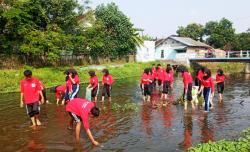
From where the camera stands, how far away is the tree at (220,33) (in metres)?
81.0

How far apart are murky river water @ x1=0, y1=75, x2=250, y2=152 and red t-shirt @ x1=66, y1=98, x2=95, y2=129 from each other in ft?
3.00

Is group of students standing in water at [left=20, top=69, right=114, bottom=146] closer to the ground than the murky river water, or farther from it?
farther from it

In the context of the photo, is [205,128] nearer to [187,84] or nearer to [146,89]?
[187,84]

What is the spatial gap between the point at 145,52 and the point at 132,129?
46557mm

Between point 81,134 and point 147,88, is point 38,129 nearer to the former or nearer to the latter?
point 81,134

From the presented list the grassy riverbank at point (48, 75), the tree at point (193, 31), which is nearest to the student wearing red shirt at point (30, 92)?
the grassy riverbank at point (48, 75)

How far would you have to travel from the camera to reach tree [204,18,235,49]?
81.0 meters

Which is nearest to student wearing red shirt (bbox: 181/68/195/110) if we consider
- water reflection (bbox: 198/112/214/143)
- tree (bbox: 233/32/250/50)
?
water reflection (bbox: 198/112/214/143)

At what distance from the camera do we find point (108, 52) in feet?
152

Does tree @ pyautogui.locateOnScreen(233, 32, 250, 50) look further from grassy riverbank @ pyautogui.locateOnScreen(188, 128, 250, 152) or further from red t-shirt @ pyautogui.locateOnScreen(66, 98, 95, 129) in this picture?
grassy riverbank @ pyautogui.locateOnScreen(188, 128, 250, 152)

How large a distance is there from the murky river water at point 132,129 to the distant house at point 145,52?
129 ft

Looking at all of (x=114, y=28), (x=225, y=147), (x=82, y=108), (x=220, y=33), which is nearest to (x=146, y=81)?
(x=82, y=108)

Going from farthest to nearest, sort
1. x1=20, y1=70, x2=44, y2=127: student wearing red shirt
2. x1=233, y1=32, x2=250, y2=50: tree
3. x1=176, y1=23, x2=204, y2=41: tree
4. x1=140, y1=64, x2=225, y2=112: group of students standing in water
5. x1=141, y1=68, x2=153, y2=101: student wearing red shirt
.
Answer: x1=176, y1=23, x2=204, y2=41: tree < x1=233, y1=32, x2=250, y2=50: tree < x1=141, y1=68, x2=153, y2=101: student wearing red shirt < x1=140, y1=64, x2=225, y2=112: group of students standing in water < x1=20, y1=70, x2=44, y2=127: student wearing red shirt

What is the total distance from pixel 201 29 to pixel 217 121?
7314 centimetres
